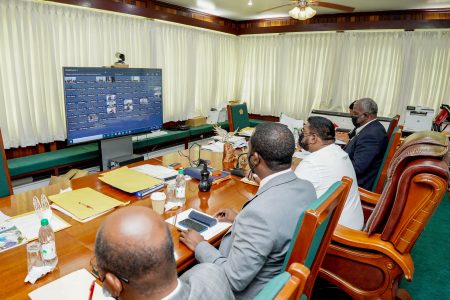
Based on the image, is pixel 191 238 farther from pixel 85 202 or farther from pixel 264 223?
pixel 85 202

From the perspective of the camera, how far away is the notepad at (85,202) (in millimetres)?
1552

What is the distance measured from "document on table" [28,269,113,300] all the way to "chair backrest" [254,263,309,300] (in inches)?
23.2

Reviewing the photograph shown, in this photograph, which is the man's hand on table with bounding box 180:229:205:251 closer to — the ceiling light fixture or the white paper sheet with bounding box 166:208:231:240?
the white paper sheet with bounding box 166:208:231:240

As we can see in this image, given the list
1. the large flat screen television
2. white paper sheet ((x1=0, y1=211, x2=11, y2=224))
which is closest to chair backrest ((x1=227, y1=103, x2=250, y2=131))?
the large flat screen television

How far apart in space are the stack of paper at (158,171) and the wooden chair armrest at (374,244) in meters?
1.12

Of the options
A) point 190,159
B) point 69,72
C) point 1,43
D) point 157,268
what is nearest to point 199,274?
point 157,268

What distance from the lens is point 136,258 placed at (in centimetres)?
66

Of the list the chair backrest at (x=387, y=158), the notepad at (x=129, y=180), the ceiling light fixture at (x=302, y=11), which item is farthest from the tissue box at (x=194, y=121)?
the chair backrest at (x=387, y=158)

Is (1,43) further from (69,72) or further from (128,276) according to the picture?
(128,276)

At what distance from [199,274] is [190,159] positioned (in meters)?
1.81

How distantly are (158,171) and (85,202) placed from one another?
0.63 meters

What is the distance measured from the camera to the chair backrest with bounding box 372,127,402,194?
7.80 ft

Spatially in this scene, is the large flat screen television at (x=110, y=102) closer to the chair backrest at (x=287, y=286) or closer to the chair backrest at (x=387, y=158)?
the chair backrest at (x=387, y=158)

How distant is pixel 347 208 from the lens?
1.82 meters
